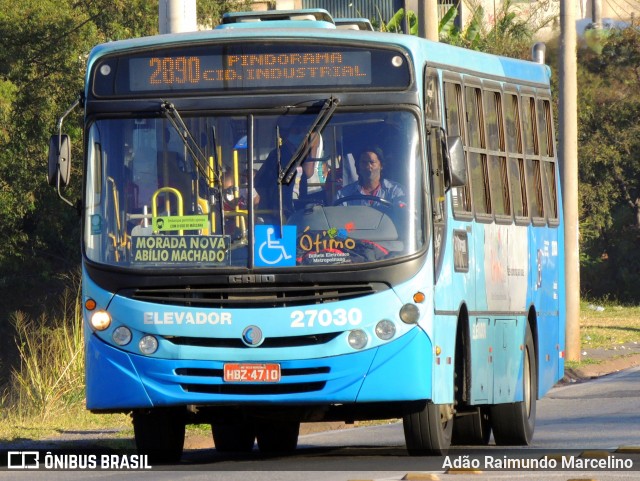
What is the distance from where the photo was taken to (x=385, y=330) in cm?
1060

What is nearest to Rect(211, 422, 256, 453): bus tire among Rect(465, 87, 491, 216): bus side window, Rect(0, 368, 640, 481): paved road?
Rect(0, 368, 640, 481): paved road

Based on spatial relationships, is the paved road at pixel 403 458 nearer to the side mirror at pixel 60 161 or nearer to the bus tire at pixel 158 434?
the bus tire at pixel 158 434

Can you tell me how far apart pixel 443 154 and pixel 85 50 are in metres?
19.7

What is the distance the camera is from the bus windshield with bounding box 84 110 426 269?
10.8 m

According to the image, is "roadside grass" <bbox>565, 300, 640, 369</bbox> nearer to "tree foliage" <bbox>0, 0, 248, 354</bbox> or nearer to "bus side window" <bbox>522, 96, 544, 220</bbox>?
"bus side window" <bbox>522, 96, 544, 220</bbox>

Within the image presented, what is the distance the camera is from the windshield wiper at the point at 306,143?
10797mm

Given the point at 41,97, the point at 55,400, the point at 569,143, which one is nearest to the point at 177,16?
the point at 55,400

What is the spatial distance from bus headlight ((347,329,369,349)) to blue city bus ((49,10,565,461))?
15 mm

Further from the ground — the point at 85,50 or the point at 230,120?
the point at 85,50

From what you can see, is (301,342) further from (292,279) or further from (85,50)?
(85,50)

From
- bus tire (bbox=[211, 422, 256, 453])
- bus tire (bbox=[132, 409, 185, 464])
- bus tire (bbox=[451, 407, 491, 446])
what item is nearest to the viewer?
bus tire (bbox=[132, 409, 185, 464])

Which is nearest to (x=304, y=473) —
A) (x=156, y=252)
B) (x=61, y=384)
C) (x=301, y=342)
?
(x=301, y=342)

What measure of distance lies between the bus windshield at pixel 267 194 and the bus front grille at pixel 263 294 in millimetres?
161

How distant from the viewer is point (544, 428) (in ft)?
50.5
